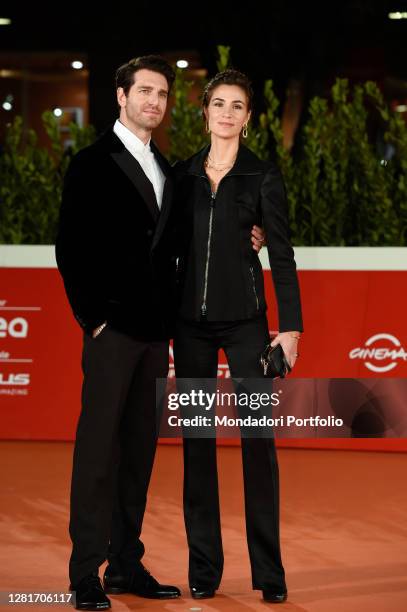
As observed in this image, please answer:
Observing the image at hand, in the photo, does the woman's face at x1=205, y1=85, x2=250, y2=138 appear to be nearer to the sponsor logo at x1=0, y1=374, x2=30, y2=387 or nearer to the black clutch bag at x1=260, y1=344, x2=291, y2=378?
the black clutch bag at x1=260, y1=344, x2=291, y2=378

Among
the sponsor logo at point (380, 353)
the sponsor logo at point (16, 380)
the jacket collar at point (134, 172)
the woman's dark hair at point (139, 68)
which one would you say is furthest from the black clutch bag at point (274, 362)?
the sponsor logo at point (16, 380)

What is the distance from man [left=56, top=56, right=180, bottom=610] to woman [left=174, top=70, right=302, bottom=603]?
0.30 feet

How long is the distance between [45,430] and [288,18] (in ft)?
23.1

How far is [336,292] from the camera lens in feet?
24.5

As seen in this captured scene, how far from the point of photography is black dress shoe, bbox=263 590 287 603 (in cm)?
427

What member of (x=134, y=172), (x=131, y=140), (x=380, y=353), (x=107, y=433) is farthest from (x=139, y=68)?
(x=380, y=353)

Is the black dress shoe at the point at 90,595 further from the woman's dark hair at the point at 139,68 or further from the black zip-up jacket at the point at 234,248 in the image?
the woman's dark hair at the point at 139,68

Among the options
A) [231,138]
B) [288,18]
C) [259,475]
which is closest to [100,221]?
[231,138]

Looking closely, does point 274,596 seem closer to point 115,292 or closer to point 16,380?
point 115,292

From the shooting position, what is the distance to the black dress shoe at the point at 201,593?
14.2 ft

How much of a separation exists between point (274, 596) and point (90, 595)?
653mm

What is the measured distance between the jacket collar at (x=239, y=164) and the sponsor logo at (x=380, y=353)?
310 cm

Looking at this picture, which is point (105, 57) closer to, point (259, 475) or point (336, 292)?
point (336, 292)

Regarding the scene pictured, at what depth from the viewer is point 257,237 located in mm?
4371
